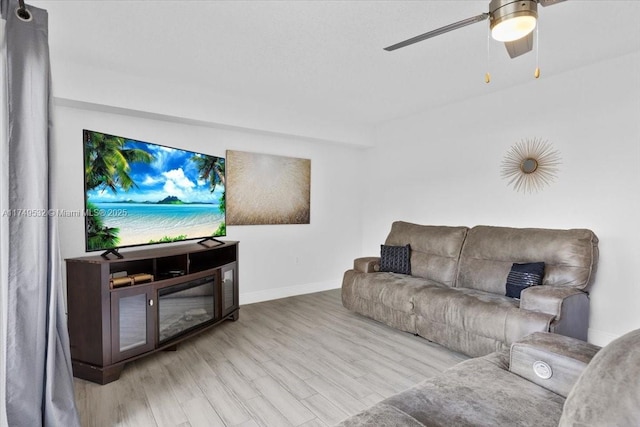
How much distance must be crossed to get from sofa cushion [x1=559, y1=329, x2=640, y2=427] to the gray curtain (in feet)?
7.03

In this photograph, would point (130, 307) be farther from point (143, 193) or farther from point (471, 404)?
point (471, 404)

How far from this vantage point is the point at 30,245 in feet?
5.16

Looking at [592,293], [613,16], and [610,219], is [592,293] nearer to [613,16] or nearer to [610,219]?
[610,219]

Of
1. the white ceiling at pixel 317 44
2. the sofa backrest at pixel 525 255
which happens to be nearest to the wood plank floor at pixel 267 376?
the sofa backrest at pixel 525 255

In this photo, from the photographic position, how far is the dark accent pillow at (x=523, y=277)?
9.03 ft

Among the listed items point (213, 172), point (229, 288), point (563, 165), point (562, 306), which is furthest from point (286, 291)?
point (563, 165)

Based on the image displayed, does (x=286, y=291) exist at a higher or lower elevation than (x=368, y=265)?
lower

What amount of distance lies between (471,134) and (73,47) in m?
4.01

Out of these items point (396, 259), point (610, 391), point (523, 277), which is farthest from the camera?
point (396, 259)

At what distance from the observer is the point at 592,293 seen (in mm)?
2998

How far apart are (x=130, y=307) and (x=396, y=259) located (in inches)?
105

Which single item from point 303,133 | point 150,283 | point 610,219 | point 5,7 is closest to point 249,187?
point 303,133

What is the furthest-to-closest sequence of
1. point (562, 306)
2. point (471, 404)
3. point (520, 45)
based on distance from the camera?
1. point (562, 306)
2. point (520, 45)
3. point (471, 404)

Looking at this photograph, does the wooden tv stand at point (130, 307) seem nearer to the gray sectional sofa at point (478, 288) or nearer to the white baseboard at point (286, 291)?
the white baseboard at point (286, 291)
